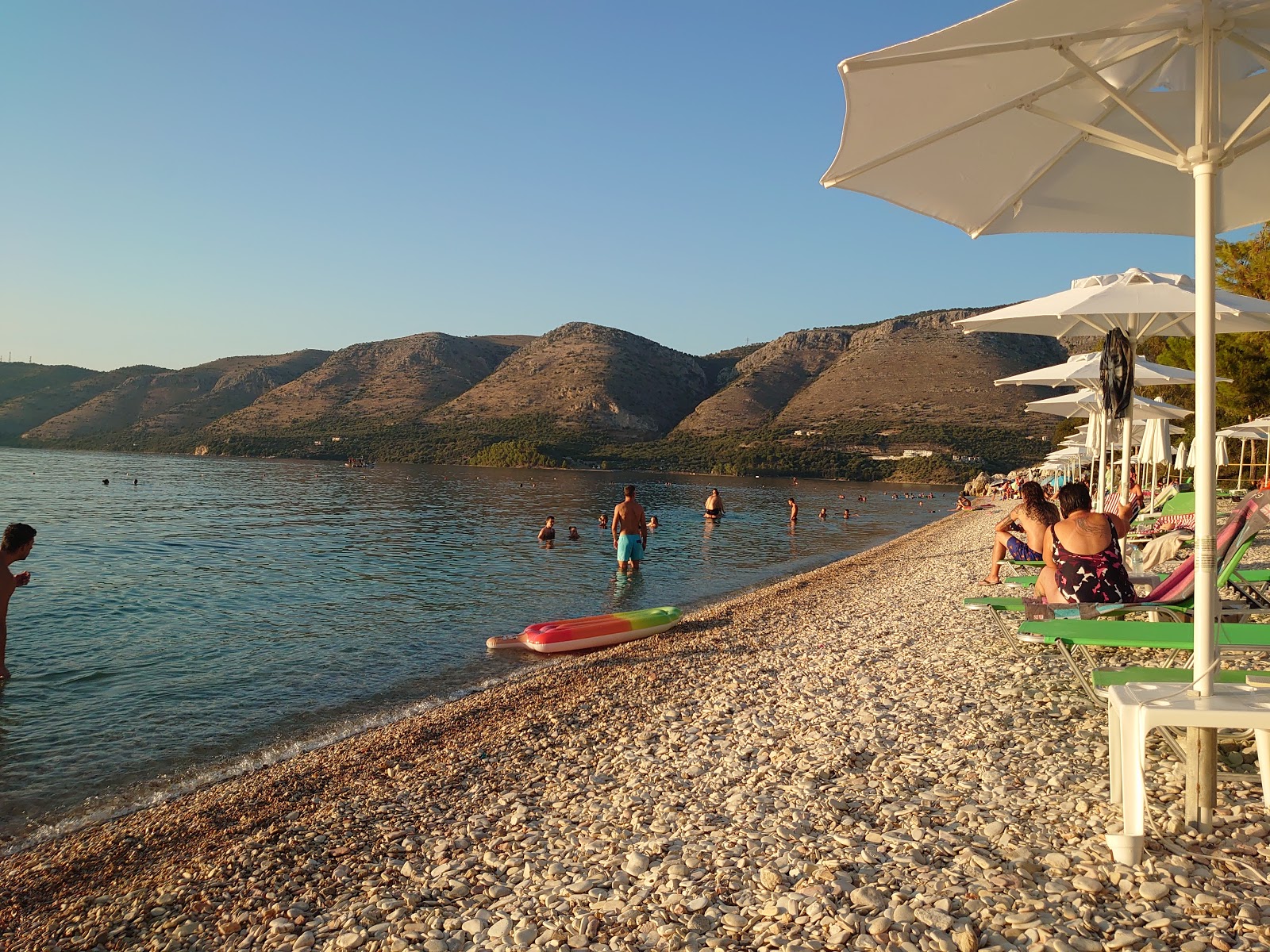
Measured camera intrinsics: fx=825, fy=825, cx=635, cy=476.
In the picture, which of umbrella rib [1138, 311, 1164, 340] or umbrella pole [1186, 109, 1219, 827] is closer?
umbrella pole [1186, 109, 1219, 827]

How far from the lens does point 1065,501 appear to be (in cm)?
665

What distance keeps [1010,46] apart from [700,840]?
354 cm

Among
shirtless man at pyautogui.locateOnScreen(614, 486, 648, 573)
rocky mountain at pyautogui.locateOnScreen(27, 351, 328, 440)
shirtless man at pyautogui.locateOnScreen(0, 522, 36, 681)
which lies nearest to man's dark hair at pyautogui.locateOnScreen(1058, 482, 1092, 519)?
shirtless man at pyautogui.locateOnScreen(0, 522, 36, 681)

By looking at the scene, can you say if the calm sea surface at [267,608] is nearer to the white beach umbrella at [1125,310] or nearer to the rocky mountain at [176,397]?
the white beach umbrella at [1125,310]

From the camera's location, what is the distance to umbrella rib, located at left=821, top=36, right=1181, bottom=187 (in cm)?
359

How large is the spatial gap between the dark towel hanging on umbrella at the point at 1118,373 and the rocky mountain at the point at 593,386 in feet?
278

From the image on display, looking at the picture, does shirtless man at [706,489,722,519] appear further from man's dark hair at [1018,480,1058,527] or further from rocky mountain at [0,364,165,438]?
rocky mountain at [0,364,165,438]

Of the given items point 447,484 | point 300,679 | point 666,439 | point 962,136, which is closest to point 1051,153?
point 962,136

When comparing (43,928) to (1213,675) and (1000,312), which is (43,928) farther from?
(1000,312)

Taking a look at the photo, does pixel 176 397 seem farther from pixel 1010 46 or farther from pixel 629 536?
pixel 1010 46

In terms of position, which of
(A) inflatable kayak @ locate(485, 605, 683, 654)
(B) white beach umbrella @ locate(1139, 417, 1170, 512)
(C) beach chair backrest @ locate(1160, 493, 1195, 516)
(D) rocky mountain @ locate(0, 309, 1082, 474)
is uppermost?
(D) rocky mountain @ locate(0, 309, 1082, 474)

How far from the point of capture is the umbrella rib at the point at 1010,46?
10.5ft

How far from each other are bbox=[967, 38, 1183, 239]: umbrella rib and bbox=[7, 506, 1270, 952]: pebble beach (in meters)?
3.02

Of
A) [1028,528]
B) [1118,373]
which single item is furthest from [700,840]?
[1028,528]
